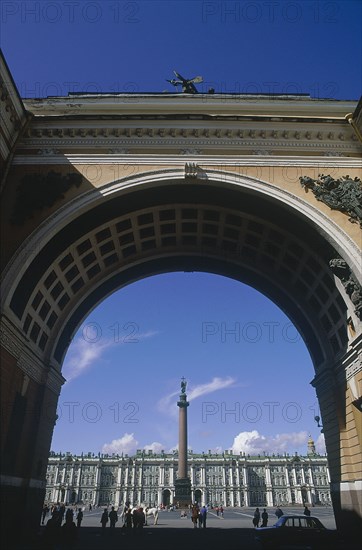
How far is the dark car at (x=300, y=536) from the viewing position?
60.1 ft

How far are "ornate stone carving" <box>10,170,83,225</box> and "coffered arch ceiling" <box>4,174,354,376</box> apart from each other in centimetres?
122

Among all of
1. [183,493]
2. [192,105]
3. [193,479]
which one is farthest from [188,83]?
[193,479]

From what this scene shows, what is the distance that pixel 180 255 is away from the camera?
1101 inches

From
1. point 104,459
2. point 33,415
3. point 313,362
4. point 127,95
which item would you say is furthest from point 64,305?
point 104,459

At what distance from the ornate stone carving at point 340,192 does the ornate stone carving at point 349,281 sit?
2.26m

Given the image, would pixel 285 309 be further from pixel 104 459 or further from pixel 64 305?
pixel 104 459

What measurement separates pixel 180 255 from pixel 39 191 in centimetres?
1070

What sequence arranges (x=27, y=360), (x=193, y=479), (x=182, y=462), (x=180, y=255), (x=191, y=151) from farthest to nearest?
(x=193, y=479) → (x=182, y=462) → (x=180, y=255) → (x=191, y=151) → (x=27, y=360)

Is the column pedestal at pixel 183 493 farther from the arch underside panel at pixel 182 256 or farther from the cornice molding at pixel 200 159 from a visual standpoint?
the cornice molding at pixel 200 159

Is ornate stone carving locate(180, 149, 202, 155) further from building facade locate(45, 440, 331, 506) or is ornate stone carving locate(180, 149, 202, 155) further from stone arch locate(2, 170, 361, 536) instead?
building facade locate(45, 440, 331, 506)

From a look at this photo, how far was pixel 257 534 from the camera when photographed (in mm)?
19656

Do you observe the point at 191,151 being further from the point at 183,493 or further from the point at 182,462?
the point at 182,462

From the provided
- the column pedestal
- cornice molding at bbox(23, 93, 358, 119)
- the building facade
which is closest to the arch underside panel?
cornice molding at bbox(23, 93, 358, 119)

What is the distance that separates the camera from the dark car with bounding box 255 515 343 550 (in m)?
18.3
